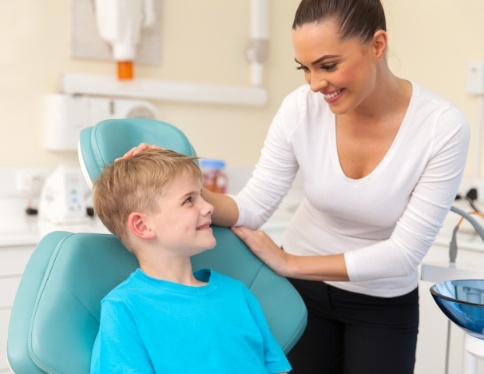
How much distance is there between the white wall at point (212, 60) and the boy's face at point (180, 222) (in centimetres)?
151

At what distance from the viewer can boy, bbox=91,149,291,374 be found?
1.30 meters

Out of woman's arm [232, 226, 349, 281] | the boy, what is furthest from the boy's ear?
woman's arm [232, 226, 349, 281]

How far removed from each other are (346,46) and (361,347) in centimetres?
70

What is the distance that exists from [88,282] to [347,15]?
2.43ft

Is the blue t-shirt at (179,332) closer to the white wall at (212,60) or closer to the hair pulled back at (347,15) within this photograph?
the hair pulled back at (347,15)

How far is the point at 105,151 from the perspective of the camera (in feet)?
4.85

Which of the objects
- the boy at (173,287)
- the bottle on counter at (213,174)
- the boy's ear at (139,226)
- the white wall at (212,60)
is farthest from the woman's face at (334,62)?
the bottle on counter at (213,174)

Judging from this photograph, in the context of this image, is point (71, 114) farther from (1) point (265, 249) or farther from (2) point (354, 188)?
(2) point (354, 188)

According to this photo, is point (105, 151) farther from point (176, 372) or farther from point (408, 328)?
point (408, 328)

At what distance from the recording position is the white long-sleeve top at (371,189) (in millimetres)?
1484

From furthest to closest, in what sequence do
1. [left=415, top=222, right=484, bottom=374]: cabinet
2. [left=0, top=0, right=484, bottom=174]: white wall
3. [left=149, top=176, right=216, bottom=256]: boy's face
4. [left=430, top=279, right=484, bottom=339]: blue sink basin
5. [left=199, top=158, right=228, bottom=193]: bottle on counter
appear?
1. [left=199, top=158, right=228, bottom=193]: bottle on counter
2. [left=0, top=0, right=484, bottom=174]: white wall
3. [left=415, top=222, right=484, bottom=374]: cabinet
4. [left=149, top=176, right=216, bottom=256]: boy's face
5. [left=430, top=279, right=484, bottom=339]: blue sink basin

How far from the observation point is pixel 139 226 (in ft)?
4.64

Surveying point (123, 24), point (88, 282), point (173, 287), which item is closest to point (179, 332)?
point (173, 287)

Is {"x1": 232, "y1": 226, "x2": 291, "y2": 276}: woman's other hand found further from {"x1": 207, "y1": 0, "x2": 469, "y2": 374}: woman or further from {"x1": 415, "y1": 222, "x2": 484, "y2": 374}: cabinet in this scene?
{"x1": 415, "y1": 222, "x2": 484, "y2": 374}: cabinet
